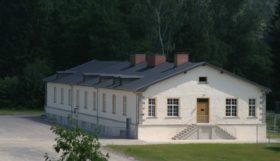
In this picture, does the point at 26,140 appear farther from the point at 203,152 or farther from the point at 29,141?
the point at 203,152

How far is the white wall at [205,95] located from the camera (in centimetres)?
5303

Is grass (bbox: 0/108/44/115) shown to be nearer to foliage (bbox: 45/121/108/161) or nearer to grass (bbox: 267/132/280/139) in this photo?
grass (bbox: 267/132/280/139)

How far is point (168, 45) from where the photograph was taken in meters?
85.5

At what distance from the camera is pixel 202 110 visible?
54438 millimetres

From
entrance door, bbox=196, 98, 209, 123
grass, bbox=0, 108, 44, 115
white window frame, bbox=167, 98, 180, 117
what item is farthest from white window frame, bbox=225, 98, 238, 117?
grass, bbox=0, 108, 44, 115

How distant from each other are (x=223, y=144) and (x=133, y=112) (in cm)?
726

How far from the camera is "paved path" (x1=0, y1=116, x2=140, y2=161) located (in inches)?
1542

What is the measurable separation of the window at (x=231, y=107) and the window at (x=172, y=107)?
3827 mm

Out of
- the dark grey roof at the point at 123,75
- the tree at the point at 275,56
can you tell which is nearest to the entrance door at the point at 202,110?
the dark grey roof at the point at 123,75

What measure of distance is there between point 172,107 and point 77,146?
35452 mm

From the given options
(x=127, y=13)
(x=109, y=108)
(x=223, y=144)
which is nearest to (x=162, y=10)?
(x=127, y=13)

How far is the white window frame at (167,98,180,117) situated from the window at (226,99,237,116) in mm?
3802

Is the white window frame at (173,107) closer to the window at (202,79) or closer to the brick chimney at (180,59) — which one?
the window at (202,79)

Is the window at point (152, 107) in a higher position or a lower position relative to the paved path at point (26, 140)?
higher
